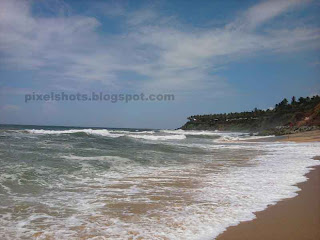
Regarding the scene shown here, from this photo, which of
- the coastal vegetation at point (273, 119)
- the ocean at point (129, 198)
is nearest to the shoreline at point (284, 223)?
the ocean at point (129, 198)

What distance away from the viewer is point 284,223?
3975mm

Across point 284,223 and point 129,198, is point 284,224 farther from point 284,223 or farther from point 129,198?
point 129,198

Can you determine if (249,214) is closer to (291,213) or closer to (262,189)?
(291,213)

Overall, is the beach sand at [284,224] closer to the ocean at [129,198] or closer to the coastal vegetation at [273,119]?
the ocean at [129,198]

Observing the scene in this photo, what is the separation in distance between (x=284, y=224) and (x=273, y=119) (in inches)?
2267

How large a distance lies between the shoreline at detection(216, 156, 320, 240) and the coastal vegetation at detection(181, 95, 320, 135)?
31.2 meters

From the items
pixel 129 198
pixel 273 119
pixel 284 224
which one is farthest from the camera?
pixel 273 119

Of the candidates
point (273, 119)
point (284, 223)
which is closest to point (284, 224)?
point (284, 223)

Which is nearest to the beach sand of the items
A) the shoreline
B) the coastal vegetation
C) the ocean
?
the shoreline

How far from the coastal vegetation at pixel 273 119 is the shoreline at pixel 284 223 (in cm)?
3118

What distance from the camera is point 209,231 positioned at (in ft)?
12.2

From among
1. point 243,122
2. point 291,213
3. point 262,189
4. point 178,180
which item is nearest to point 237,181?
point 262,189

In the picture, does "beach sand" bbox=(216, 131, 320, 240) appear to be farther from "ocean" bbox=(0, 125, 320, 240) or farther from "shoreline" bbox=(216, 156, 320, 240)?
"ocean" bbox=(0, 125, 320, 240)

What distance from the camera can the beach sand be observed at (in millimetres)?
3525
